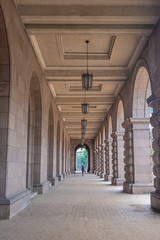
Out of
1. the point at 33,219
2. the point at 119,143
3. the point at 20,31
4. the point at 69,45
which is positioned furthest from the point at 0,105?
the point at 119,143


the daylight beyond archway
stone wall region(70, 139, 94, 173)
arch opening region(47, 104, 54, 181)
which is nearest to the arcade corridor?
arch opening region(47, 104, 54, 181)

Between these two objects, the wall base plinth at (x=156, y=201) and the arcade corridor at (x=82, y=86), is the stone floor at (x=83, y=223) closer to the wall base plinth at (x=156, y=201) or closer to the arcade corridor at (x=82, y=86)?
the arcade corridor at (x=82, y=86)

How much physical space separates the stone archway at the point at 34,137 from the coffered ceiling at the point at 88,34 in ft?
3.99

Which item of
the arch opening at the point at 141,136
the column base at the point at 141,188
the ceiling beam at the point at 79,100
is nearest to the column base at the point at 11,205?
the column base at the point at 141,188

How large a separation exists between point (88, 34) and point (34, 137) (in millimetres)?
4832

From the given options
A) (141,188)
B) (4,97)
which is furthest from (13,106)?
(141,188)

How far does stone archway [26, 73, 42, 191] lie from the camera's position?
33.2ft

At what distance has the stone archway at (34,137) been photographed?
33.2 feet

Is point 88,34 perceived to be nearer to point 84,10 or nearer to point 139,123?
point 84,10

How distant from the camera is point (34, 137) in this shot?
10.6 meters

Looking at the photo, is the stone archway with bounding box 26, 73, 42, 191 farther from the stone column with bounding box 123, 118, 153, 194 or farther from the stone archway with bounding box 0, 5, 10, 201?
the stone column with bounding box 123, 118, 153, 194

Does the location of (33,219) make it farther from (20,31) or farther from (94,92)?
(94,92)

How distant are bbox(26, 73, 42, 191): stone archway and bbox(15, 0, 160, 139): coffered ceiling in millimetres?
1217

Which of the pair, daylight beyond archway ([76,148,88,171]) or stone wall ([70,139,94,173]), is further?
daylight beyond archway ([76,148,88,171])
